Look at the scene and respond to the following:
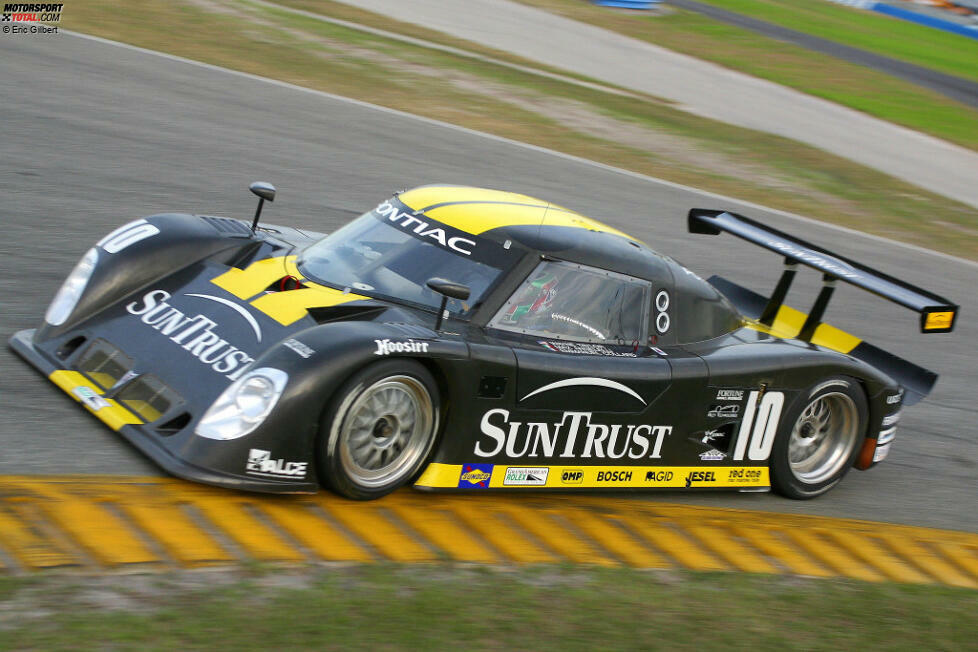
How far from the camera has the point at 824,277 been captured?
7.07m

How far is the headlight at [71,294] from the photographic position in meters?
5.84

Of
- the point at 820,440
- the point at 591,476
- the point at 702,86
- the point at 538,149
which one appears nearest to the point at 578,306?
the point at 591,476

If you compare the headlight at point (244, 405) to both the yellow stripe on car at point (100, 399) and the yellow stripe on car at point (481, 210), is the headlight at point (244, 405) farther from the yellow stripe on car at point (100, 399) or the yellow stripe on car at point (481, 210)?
the yellow stripe on car at point (481, 210)

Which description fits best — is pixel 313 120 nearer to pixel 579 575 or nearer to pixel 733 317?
pixel 733 317

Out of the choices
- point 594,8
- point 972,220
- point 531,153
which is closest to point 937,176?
point 972,220

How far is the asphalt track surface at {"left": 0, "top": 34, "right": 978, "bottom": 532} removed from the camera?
21.5 feet

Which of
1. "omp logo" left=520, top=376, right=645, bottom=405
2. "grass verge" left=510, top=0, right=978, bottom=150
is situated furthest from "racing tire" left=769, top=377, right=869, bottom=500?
"grass verge" left=510, top=0, right=978, bottom=150

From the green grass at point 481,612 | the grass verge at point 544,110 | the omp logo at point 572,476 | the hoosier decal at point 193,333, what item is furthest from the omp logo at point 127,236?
the grass verge at point 544,110

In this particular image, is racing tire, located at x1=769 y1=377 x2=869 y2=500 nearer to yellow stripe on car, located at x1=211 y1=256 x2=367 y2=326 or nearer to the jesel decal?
the jesel decal

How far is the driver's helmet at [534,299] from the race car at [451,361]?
0.01 meters

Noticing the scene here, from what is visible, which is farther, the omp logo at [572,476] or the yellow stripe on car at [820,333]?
the yellow stripe on car at [820,333]

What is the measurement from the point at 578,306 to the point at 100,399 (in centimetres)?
248

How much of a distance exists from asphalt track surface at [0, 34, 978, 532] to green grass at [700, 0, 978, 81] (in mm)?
19069

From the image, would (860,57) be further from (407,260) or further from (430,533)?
(430,533)
